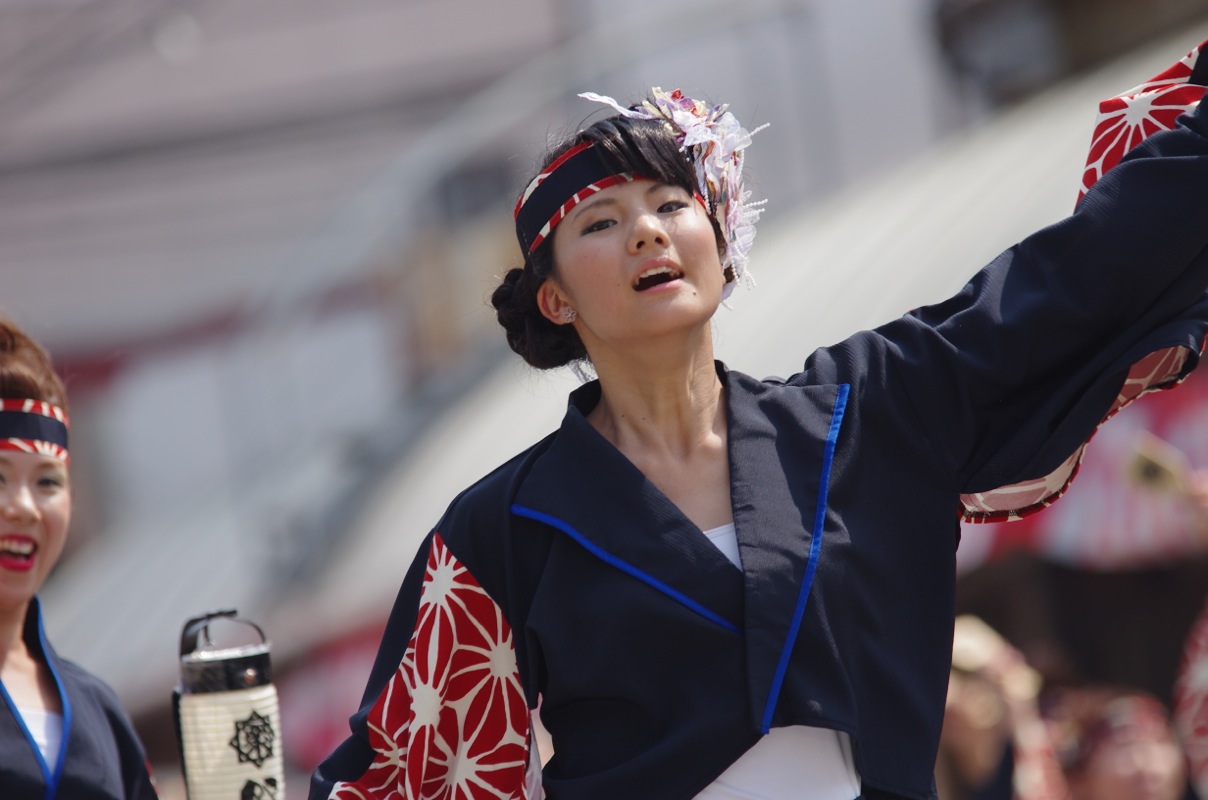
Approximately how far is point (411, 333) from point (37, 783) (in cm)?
652

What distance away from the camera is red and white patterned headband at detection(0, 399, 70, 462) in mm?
2777

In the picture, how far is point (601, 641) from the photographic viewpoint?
194cm

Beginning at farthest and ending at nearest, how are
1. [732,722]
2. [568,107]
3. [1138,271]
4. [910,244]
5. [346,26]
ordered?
[346,26]
[568,107]
[910,244]
[1138,271]
[732,722]

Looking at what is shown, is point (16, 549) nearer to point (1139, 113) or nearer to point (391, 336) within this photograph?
point (1139, 113)

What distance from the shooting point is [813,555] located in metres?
1.96

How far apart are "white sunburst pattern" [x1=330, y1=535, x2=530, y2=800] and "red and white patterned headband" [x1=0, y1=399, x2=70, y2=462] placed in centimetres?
106

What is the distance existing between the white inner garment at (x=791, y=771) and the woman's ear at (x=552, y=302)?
0.46 metres

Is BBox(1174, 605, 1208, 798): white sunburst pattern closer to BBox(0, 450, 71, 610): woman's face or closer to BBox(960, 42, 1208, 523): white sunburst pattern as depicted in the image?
BBox(960, 42, 1208, 523): white sunburst pattern

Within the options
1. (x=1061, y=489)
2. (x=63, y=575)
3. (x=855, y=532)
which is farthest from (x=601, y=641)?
(x=63, y=575)

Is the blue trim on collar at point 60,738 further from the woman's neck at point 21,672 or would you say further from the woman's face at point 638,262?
the woman's face at point 638,262

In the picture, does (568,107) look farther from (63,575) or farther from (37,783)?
(37,783)

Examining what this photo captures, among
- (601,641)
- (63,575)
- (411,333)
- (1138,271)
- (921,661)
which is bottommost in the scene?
(63,575)

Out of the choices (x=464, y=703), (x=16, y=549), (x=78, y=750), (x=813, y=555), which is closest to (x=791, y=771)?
(x=813, y=555)

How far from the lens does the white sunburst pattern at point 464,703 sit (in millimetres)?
2047
